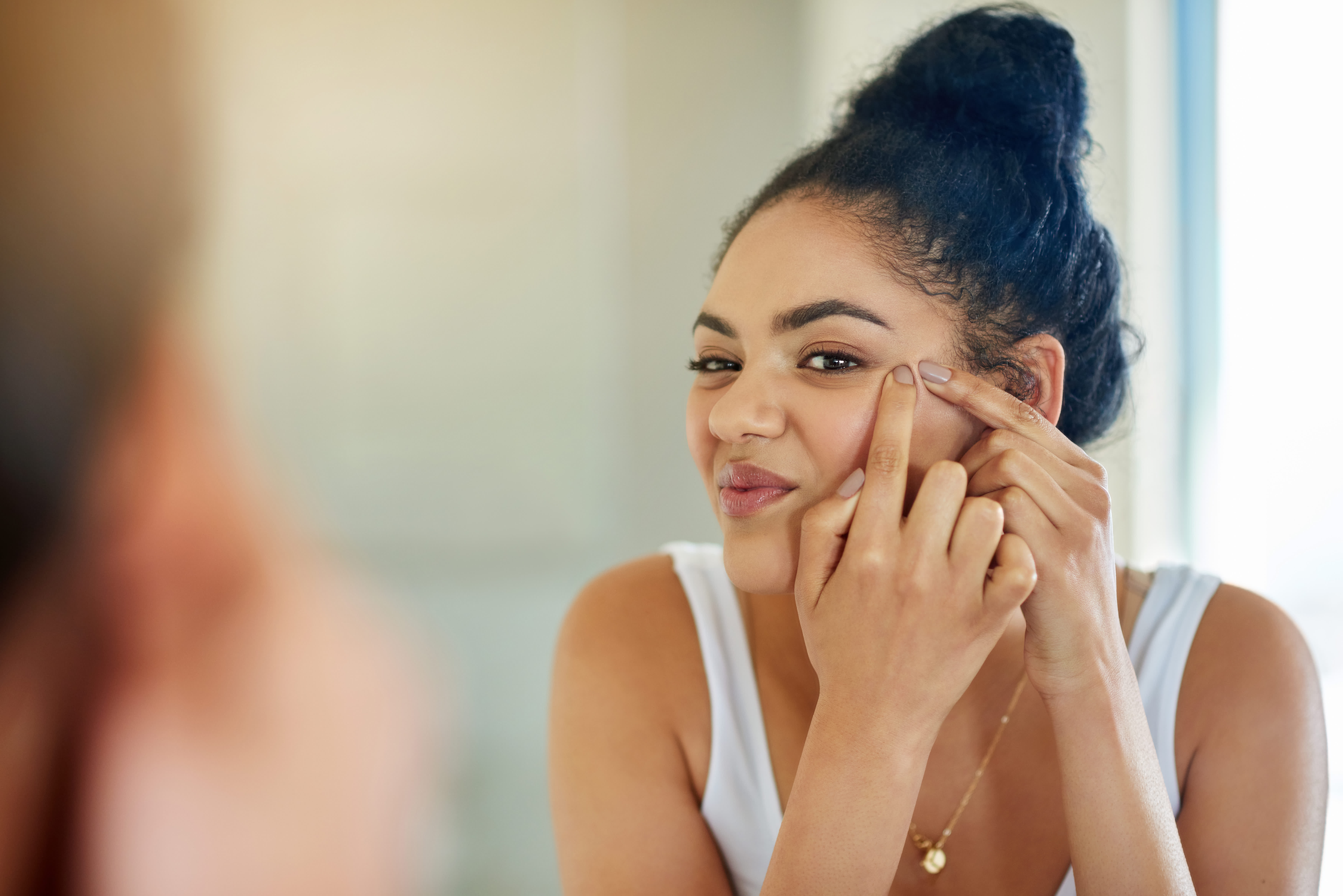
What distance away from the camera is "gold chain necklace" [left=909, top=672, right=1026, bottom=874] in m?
0.96

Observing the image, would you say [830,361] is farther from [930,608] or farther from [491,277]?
[491,277]

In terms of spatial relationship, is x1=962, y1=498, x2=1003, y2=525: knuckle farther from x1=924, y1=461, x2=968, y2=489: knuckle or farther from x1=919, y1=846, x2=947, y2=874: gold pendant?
Result: x1=919, y1=846, x2=947, y2=874: gold pendant

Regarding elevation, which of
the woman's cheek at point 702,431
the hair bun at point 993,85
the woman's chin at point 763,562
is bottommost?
the woman's chin at point 763,562

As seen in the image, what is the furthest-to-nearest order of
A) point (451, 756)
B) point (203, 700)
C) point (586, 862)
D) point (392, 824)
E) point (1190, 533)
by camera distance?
point (451, 756) → point (1190, 533) → point (392, 824) → point (586, 862) → point (203, 700)

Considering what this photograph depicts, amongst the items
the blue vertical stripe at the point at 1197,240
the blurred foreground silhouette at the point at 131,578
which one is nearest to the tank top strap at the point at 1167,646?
the blue vertical stripe at the point at 1197,240

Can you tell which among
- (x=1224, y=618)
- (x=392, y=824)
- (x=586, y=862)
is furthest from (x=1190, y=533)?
(x=392, y=824)

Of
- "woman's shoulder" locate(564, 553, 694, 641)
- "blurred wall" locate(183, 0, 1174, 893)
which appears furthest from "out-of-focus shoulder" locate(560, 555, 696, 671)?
"blurred wall" locate(183, 0, 1174, 893)

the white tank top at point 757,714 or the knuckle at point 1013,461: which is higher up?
the knuckle at point 1013,461

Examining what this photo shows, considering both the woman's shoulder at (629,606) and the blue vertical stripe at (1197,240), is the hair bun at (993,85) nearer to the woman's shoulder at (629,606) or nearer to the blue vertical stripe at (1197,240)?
the woman's shoulder at (629,606)

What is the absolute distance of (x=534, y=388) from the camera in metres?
2.15

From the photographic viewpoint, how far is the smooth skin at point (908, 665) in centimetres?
80

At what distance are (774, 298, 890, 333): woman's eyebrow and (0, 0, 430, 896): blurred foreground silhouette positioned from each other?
0.55 meters

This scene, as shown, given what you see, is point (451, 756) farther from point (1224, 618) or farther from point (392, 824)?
point (1224, 618)

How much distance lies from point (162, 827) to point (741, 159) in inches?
73.8
